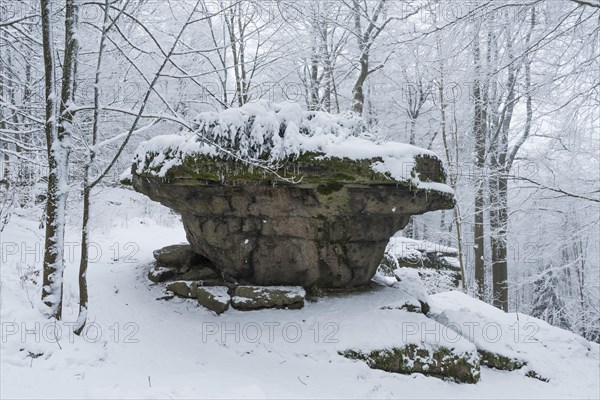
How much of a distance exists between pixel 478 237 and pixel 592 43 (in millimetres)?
6646

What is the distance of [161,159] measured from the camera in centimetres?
572

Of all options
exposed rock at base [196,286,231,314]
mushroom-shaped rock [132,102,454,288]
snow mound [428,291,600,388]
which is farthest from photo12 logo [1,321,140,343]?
snow mound [428,291,600,388]

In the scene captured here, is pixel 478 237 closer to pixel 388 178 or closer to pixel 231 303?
pixel 388 178

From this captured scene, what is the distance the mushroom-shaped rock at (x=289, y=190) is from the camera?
5.37m

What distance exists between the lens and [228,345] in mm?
5219

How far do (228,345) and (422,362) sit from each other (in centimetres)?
259

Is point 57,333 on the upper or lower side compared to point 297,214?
lower

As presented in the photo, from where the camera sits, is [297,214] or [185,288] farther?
[185,288]

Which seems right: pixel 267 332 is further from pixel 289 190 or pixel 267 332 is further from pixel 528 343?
pixel 528 343

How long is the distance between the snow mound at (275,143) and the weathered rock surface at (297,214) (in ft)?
0.48

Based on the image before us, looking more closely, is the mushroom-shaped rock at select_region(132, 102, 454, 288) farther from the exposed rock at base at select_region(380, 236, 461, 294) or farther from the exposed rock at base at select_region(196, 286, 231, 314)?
the exposed rock at base at select_region(380, 236, 461, 294)

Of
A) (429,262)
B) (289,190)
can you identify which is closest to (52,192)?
(289,190)

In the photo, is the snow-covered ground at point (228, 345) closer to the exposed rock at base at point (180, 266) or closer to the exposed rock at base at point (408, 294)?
the exposed rock at base at point (408, 294)

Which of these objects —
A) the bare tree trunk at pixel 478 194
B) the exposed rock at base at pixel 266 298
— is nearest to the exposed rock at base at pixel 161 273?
the exposed rock at base at pixel 266 298
